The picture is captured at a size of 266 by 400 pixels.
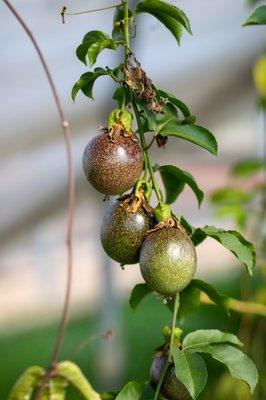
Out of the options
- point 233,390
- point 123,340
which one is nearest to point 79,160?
point 123,340

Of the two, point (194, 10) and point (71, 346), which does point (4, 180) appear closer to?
point (71, 346)

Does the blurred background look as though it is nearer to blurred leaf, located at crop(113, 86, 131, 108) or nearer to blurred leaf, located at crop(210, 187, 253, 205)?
blurred leaf, located at crop(210, 187, 253, 205)

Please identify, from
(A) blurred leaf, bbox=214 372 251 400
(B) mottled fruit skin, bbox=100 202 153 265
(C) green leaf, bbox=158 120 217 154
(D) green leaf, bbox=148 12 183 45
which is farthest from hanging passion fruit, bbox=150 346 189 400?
(A) blurred leaf, bbox=214 372 251 400

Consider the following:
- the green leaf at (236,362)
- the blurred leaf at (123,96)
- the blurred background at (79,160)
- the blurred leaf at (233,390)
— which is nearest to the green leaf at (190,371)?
the green leaf at (236,362)

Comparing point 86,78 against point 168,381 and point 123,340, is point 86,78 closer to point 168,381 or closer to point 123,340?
point 168,381

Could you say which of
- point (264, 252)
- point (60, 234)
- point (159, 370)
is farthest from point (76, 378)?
point (60, 234)

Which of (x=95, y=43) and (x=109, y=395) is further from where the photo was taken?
(x=109, y=395)

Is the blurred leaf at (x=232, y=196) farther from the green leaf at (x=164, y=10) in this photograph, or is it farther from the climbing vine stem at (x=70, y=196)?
the green leaf at (x=164, y=10)
